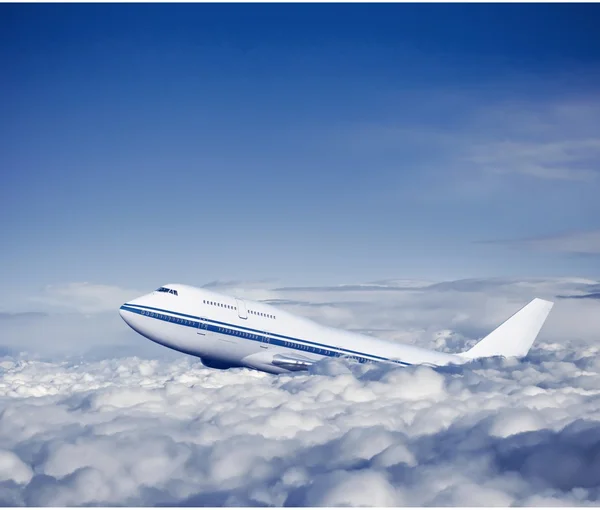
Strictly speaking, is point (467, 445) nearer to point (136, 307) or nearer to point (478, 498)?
point (478, 498)

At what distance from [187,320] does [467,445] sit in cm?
Answer: 9359

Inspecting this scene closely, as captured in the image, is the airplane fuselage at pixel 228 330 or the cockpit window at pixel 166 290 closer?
the airplane fuselage at pixel 228 330

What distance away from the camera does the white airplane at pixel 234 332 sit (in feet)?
298

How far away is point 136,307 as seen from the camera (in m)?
90.6

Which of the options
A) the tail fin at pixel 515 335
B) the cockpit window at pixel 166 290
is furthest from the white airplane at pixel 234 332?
the tail fin at pixel 515 335

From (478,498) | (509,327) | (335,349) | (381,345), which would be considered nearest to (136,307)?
(335,349)

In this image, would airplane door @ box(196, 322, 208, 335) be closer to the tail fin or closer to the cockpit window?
the cockpit window

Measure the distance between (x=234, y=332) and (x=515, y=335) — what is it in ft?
276

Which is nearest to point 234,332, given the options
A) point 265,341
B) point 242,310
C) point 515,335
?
point 242,310

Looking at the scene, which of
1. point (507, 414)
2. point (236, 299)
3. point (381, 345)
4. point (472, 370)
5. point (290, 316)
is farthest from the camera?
point (507, 414)

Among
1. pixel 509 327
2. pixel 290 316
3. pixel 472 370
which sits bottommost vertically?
pixel 472 370

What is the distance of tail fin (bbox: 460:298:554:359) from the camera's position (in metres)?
146

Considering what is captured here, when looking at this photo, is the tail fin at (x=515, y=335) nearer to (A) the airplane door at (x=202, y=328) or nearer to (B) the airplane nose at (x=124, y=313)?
(A) the airplane door at (x=202, y=328)

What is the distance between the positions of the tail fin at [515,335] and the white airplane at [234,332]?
37.3 m
